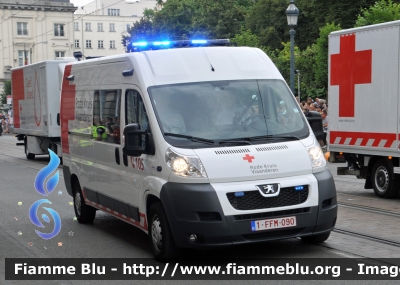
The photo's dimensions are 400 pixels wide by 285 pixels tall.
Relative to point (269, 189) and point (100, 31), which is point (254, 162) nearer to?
point (269, 189)

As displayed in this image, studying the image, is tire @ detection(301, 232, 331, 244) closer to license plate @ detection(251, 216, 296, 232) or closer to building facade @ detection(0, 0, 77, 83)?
license plate @ detection(251, 216, 296, 232)

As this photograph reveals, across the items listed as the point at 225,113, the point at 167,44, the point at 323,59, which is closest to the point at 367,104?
the point at 167,44

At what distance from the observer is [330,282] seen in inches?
279

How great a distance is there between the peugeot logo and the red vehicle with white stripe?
6.36m

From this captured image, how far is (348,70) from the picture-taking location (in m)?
15.1

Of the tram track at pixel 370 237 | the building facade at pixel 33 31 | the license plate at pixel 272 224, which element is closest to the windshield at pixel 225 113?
the license plate at pixel 272 224

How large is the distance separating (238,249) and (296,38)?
196ft

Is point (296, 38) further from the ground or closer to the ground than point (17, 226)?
further from the ground

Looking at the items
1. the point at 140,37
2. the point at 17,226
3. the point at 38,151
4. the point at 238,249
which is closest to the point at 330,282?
the point at 238,249

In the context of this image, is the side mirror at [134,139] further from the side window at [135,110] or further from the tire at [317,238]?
the tire at [317,238]

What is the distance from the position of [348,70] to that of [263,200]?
7780mm

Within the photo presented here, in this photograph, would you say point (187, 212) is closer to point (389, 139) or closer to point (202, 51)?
point (202, 51)

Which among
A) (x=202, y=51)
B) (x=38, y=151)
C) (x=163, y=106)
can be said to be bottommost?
(x=38, y=151)

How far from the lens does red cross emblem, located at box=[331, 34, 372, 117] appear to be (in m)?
14.5
